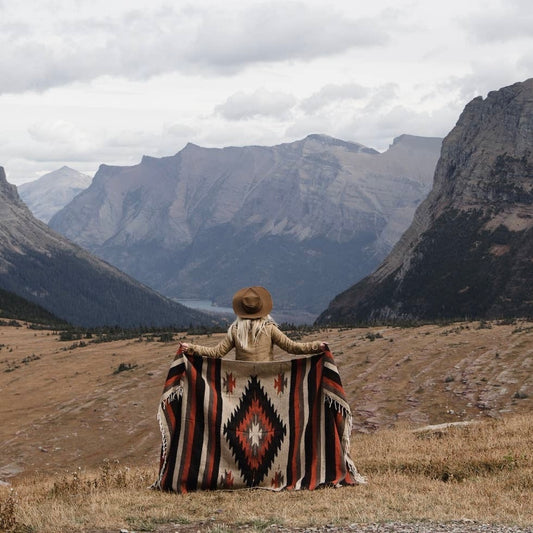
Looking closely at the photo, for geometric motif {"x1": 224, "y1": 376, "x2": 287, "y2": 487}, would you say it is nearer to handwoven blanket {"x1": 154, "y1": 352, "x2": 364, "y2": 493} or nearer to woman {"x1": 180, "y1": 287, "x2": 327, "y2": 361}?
handwoven blanket {"x1": 154, "y1": 352, "x2": 364, "y2": 493}

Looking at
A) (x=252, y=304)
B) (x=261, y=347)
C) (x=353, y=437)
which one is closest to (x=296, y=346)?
(x=261, y=347)

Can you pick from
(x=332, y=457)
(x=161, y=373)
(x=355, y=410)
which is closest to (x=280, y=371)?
(x=332, y=457)

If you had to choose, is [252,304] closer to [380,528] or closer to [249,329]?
[249,329]

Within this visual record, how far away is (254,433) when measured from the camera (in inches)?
439

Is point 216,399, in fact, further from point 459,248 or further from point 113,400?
point 459,248

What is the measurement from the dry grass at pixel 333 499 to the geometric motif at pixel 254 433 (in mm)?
490

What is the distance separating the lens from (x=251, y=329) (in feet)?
37.3

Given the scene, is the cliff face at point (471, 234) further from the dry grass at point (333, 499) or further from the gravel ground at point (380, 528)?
the gravel ground at point (380, 528)

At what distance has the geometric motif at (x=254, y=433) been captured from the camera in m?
11.0

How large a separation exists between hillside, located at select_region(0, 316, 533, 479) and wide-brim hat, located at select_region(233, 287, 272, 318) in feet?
30.8

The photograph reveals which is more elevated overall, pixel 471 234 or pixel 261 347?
pixel 471 234

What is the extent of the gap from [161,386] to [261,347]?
17088 mm

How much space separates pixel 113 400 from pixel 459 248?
127142 mm

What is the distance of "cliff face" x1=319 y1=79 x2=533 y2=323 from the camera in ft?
411
